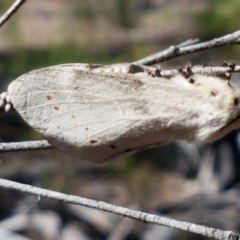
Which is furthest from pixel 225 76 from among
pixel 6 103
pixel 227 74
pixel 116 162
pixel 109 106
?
pixel 116 162

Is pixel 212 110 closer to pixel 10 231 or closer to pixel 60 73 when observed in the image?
pixel 60 73

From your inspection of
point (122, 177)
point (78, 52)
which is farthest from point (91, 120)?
point (78, 52)

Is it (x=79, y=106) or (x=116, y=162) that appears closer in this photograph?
(x=79, y=106)

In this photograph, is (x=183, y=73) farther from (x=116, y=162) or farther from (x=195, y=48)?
(x=116, y=162)

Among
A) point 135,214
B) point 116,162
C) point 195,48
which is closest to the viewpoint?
point 135,214

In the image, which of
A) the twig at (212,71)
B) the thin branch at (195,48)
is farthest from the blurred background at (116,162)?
the twig at (212,71)

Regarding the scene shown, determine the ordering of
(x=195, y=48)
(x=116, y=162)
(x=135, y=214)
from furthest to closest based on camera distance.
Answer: (x=116, y=162) < (x=195, y=48) < (x=135, y=214)

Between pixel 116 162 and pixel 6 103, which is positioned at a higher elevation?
pixel 6 103

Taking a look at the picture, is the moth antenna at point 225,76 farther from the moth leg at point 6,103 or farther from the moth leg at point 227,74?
the moth leg at point 6,103

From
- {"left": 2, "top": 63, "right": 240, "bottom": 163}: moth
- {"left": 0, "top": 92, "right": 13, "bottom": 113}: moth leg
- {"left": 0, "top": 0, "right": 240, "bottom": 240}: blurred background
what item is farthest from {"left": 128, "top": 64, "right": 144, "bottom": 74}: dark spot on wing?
{"left": 0, "top": 0, "right": 240, "bottom": 240}: blurred background
